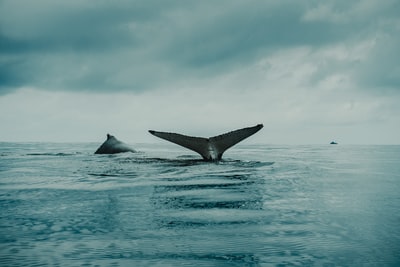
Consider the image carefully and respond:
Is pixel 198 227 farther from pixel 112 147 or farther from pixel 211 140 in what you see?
pixel 112 147

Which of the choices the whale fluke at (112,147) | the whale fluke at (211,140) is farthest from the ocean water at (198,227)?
the whale fluke at (112,147)

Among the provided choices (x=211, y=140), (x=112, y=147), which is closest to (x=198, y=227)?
(x=211, y=140)

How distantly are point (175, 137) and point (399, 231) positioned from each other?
534 inches

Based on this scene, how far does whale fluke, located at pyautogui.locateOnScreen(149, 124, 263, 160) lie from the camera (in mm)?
16969

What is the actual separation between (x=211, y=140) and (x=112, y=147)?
12.3 meters

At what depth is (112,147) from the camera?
2764 centimetres

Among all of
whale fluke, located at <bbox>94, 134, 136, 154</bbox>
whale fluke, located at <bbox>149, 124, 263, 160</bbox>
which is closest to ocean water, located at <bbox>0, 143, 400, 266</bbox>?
whale fluke, located at <bbox>149, 124, 263, 160</bbox>

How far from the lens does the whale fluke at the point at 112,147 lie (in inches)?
1067

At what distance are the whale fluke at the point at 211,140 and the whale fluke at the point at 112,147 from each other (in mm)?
10690

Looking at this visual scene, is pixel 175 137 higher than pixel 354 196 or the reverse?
higher

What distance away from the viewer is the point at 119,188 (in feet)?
26.9

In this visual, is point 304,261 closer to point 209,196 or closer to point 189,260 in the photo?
point 189,260

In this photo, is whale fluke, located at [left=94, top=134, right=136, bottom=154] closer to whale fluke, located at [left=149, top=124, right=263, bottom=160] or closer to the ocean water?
whale fluke, located at [left=149, top=124, right=263, bottom=160]

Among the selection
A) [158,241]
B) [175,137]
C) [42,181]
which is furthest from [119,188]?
[175,137]
